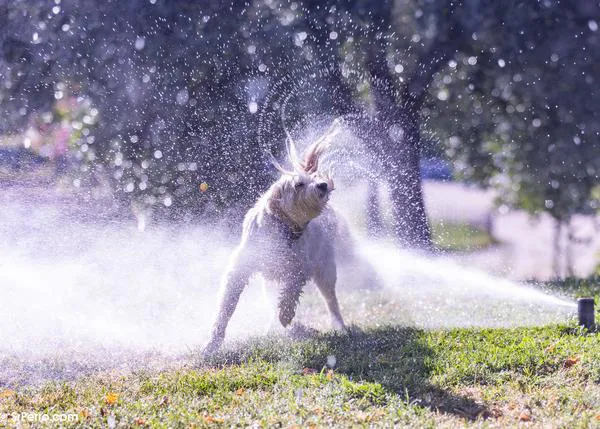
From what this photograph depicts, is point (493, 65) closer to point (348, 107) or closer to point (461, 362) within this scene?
point (348, 107)

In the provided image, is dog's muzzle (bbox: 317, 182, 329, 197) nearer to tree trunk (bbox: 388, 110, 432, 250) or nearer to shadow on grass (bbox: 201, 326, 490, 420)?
shadow on grass (bbox: 201, 326, 490, 420)

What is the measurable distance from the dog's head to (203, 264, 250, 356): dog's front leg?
66 cm

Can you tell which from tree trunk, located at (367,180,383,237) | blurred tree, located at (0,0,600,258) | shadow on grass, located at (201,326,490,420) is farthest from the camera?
tree trunk, located at (367,180,383,237)

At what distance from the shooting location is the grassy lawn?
4395mm

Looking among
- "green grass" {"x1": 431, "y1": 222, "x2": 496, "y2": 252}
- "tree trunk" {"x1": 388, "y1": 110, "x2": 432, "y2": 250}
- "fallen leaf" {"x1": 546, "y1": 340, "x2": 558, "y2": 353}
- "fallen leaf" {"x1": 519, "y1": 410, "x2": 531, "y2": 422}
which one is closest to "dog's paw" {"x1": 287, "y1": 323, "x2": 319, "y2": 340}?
"fallen leaf" {"x1": 546, "y1": 340, "x2": 558, "y2": 353}

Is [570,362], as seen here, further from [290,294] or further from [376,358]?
[290,294]

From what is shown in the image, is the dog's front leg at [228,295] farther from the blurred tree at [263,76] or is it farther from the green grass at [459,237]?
the green grass at [459,237]

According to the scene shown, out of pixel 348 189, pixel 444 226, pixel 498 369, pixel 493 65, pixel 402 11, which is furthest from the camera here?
pixel 444 226

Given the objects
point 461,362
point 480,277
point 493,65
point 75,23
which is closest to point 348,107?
point 493,65

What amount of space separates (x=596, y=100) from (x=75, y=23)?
27.4 ft

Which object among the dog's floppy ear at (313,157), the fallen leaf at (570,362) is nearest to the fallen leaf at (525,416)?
the fallen leaf at (570,362)

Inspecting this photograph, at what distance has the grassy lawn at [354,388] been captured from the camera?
14.4 ft

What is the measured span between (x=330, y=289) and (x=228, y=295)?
53.0 inches

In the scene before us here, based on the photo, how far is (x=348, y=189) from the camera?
33.9 feet
